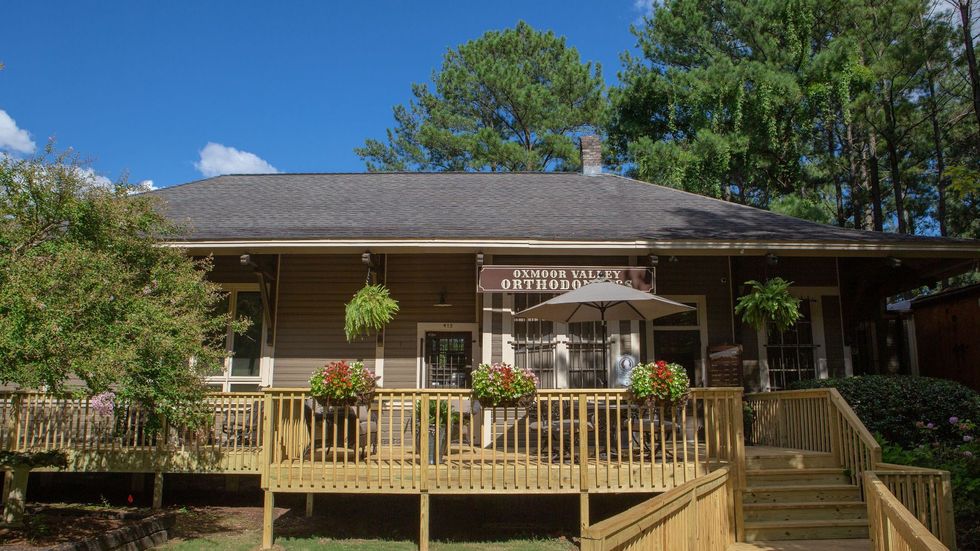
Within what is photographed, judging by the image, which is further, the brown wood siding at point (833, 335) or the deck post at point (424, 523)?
the brown wood siding at point (833, 335)

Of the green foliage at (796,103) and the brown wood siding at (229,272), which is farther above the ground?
the green foliage at (796,103)

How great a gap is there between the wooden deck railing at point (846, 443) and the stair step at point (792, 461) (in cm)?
12

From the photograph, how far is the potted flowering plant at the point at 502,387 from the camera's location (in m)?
7.47

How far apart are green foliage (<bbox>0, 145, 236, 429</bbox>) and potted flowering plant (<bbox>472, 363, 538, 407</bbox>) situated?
2.96 m

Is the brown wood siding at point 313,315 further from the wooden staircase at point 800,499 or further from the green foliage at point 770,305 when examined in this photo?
the wooden staircase at point 800,499

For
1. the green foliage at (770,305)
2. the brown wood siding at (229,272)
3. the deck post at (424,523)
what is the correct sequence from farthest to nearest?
the brown wood siding at (229,272)
the green foliage at (770,305)
the deck post at (424,523)

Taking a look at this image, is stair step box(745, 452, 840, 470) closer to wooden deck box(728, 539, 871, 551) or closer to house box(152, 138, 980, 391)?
wooden deck box(728, 539, 871, 551)

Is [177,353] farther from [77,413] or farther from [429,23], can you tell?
[429,23]

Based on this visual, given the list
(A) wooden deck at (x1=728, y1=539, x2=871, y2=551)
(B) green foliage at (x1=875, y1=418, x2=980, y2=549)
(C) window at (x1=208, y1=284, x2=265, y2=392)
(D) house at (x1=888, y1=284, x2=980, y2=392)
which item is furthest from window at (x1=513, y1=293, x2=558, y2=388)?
(D) house at (x1=888, y1=284, x2=980, y2=392)

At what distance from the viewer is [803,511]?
7.35 m

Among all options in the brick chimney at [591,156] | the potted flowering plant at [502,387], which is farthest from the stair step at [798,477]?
the brick chimney at [591,156]

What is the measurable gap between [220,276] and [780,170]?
18.9 meters

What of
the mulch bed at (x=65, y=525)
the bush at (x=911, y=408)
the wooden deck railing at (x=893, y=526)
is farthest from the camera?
the bush at (x=911, y=408)

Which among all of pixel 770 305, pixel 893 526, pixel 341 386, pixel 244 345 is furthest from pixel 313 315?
pixel 893 526
